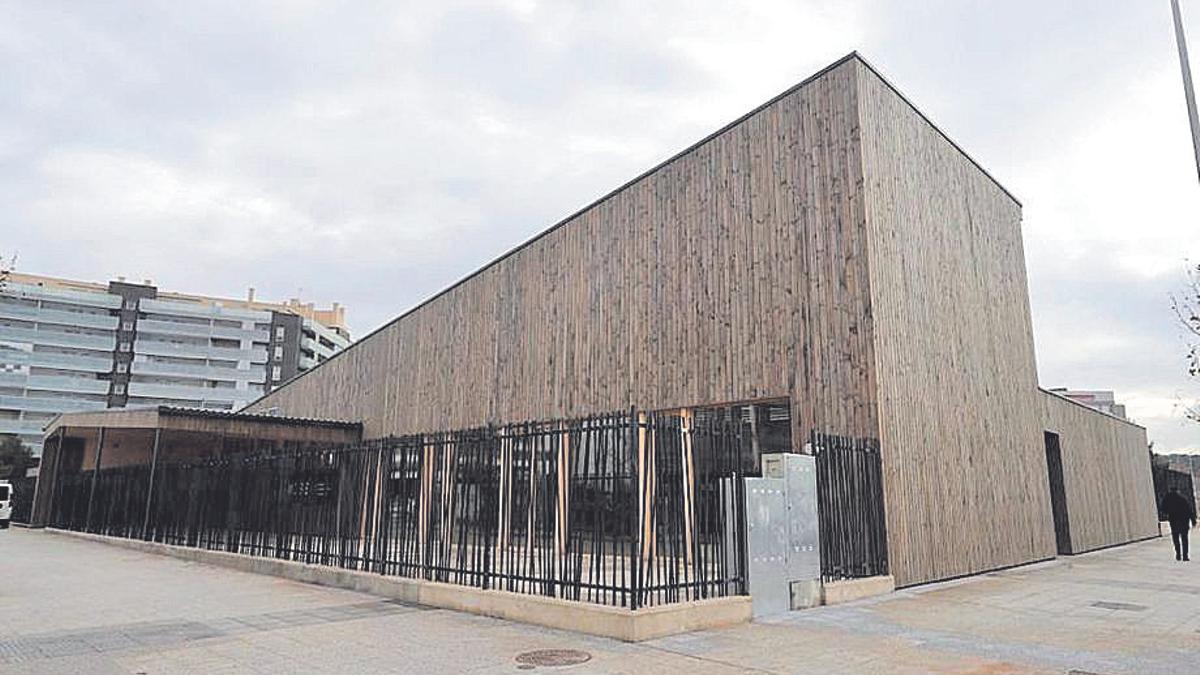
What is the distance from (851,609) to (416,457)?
19.9 ft

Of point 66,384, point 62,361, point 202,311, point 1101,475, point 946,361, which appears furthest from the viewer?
point 202,311

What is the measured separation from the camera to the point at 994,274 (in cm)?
1653

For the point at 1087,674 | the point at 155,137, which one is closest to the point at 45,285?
the point at 155,137

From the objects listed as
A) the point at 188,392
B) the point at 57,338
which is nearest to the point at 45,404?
the point at 57,338

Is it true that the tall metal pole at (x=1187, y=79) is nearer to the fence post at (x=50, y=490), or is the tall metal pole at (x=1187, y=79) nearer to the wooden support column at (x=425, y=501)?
the wooden support column at (x=425, y=501)

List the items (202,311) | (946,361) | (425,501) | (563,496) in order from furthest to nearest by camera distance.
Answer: (202,311)
(946,361)
(425,501)
(563,496)

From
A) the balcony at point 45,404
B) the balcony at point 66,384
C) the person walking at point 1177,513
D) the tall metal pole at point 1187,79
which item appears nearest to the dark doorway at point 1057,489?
the person walking at point 1177,513

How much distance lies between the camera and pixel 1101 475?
21.2 metres

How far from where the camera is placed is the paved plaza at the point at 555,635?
643 cm

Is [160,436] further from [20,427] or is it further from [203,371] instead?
[20,427]

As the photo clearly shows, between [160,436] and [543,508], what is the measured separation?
22.8 m

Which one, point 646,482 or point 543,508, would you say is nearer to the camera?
point 646,482

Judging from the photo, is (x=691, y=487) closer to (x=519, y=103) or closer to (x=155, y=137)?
(x=519, y=103)

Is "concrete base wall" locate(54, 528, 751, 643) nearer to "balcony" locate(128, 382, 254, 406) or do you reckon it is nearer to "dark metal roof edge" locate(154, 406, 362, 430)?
"dark metal roof edge" locate(154, 406, 362, 430)
